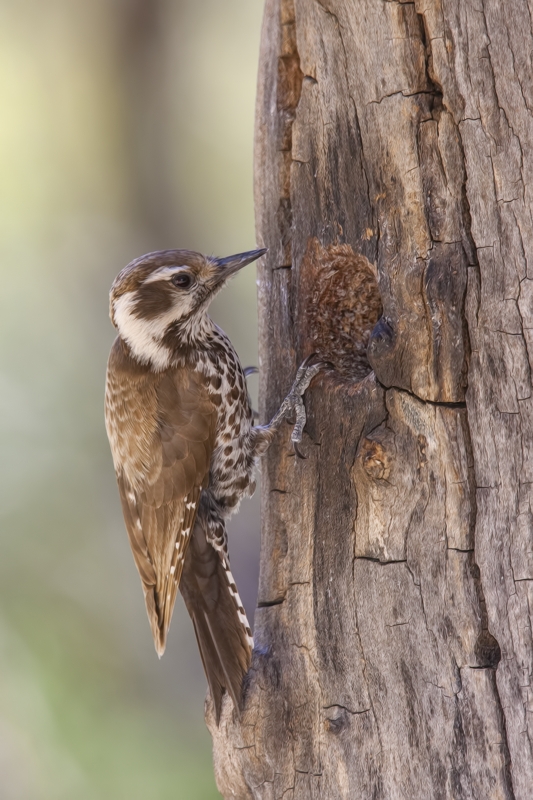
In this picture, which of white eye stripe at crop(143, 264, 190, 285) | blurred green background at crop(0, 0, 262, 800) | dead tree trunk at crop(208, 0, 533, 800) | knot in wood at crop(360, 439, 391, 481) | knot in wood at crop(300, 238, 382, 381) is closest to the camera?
dead tree trunk at crop(208, 0, 533, 800)

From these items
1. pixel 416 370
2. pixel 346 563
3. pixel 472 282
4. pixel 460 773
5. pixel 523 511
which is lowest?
pixel 460 773

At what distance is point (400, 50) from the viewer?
231 cm

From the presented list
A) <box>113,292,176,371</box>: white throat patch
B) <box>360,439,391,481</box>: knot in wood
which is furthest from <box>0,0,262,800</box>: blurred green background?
<box>360,439,391,481</box>: knot in wood

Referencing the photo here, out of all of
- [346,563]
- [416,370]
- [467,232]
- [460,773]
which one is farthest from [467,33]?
[460,773]

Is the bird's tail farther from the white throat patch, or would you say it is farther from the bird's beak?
the bird's beak

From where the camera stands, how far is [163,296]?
3.17 meters

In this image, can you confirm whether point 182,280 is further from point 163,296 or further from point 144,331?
point 144,331

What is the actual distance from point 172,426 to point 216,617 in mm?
720

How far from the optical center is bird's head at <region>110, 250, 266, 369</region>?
3139 millimetres

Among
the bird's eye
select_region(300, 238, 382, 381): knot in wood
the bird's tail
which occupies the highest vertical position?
the bird's eye

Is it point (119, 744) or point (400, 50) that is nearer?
point (400, 50)

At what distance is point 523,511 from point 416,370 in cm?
46

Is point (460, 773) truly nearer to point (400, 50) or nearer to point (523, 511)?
point (523, 511)

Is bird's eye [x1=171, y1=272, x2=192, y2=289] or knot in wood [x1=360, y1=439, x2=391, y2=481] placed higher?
bird's eye [x1=171, y1=272, x2=192, y2=289]
